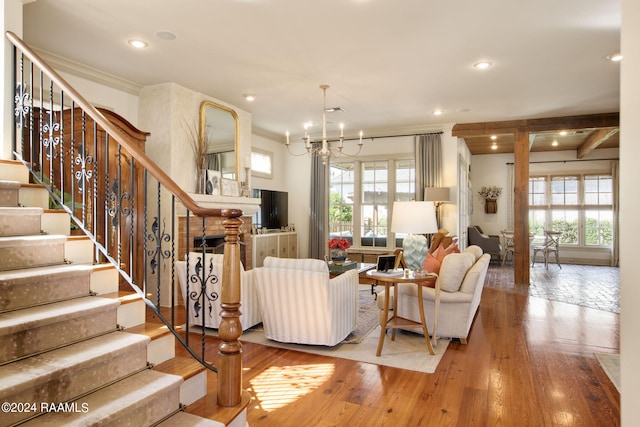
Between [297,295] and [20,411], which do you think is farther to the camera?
[297,295]

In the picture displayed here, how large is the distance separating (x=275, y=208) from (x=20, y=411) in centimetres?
630

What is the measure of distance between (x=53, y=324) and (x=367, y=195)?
643cm

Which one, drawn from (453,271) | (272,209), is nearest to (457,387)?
(453,271)

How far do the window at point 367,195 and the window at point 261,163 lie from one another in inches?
51.1

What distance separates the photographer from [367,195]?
7.89 m

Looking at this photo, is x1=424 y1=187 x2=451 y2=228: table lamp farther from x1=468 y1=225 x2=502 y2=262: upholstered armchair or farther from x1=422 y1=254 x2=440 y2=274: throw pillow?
x1=468 y1=225 x2=502 y2=262: upholstered armchair

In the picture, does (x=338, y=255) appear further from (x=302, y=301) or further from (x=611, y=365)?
(x=611, y=365)

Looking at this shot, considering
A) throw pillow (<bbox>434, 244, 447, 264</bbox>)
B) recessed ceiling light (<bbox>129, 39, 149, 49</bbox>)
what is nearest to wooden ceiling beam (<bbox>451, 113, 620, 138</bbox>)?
throw pillow (<bbox>434, 244, 447, 264</bbox>)

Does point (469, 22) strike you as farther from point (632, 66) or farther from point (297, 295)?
point (297, 295)

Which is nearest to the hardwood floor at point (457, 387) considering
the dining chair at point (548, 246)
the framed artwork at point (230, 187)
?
the framed artwork at point (230, 187)

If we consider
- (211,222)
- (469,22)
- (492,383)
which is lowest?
(492,383)

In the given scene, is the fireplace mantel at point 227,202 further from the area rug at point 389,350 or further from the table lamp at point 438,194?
the table lamp at point 438,194

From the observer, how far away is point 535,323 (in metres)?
4.51

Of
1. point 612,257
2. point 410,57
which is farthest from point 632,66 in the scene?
point 612,257
